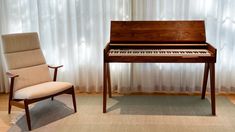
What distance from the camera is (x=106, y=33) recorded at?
4.57 meters

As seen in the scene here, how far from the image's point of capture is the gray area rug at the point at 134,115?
137 inches

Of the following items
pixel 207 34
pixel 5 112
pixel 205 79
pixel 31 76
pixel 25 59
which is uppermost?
pixel 207 34

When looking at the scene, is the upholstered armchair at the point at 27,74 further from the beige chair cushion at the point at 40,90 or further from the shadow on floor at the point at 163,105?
the shadow on floor at the point at 163,105

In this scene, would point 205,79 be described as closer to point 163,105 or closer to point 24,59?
point 163,105

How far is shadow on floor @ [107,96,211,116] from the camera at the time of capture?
3920 millimetres

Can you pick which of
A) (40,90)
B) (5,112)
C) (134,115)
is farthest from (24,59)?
(134,115)

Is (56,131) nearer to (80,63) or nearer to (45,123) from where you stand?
(45,123)

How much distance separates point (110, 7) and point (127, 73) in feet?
3.42

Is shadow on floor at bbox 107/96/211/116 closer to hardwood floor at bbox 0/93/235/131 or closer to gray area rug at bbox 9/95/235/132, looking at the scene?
gray area rug at bbox 9/95/235/132

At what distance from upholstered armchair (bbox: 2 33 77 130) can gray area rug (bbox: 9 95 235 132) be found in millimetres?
240

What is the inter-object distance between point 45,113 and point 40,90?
0.49 meters

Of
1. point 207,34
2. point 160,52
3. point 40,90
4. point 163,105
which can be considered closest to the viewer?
point 40,90

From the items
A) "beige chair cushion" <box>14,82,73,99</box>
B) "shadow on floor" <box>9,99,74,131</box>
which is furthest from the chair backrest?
"shadow on floor" <box>9,99,74,131</box>

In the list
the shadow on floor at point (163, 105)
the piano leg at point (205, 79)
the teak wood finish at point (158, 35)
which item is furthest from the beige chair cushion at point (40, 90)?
the piano leg at point (205, 79)
